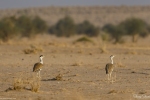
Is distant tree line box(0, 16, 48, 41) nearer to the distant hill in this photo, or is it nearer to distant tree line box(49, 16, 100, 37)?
distant tree line box(49, 16, 100, 37)

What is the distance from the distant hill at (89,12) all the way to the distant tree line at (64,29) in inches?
1042

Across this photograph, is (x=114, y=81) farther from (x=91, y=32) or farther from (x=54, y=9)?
(x=54, y=9)

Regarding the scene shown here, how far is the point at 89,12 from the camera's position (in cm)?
11644

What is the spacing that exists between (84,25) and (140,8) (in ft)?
128

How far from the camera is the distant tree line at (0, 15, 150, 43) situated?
159ft

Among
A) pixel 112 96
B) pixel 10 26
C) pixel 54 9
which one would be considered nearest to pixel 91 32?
pixel 10 26

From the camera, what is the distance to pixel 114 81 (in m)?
18.3

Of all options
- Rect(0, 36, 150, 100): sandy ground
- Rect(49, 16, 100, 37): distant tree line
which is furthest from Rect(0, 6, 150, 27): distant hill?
Rect(0, 36, 150, 100): sandy ground

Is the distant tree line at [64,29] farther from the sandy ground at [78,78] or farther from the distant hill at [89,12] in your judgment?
the distant hill at [89,12]

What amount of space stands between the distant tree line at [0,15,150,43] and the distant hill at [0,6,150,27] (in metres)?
26.5

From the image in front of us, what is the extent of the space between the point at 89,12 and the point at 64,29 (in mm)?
43476

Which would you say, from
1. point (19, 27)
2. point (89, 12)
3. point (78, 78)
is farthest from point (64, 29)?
point (78, 78)

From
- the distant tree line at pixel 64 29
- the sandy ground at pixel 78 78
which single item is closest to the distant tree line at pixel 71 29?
the distant tree line at pixel 64 29

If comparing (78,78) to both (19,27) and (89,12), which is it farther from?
(89,12)
